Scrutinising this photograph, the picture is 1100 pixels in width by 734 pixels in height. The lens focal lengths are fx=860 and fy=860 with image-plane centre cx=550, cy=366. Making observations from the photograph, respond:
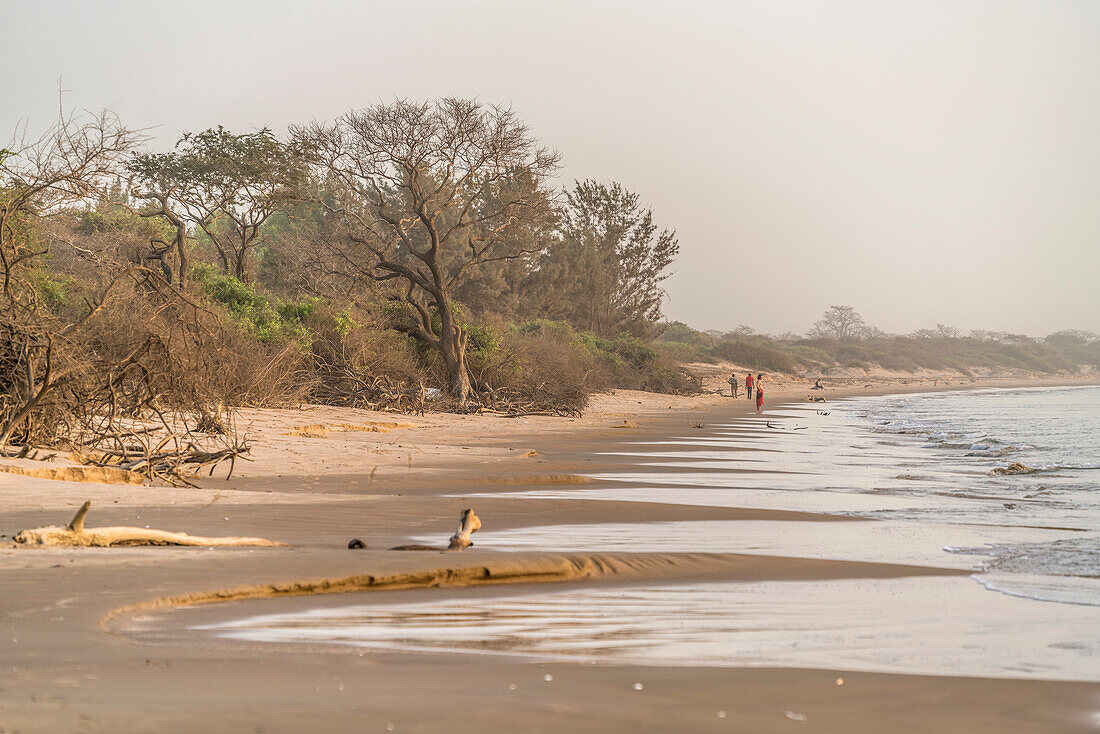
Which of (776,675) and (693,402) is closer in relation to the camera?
(776,675)

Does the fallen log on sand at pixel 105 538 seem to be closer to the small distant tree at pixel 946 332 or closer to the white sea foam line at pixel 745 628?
the white sea foam line at pixel 745 628

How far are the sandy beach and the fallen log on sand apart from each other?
0.15 metres

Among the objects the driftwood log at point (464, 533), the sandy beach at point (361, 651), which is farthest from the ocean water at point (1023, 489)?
the driftwood log at point (464, 533)

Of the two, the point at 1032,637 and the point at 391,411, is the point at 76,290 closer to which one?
the point at 391,411

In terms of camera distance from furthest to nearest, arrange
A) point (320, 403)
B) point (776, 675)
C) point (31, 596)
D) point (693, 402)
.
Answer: point (693, 402), point (320, 403), point (31, 596), point (776, 675)

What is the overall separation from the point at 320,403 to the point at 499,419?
4357 millimetres

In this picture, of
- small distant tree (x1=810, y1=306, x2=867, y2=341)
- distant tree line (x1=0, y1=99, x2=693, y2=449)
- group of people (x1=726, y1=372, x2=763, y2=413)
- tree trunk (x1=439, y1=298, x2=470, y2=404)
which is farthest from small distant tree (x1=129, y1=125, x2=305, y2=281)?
small distant tree (x1=810, y1=306, x2=867, y2=341)

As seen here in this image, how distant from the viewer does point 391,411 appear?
20625mm

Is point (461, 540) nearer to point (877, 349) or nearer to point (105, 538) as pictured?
point (105, 538)

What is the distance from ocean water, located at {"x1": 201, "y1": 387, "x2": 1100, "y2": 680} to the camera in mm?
3666

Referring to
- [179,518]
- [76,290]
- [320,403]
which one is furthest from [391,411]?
[179,518]

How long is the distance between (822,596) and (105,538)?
4303 millimetres

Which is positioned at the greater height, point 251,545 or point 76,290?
point 76,290

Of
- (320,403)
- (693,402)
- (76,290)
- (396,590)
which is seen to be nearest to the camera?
(396,590)
